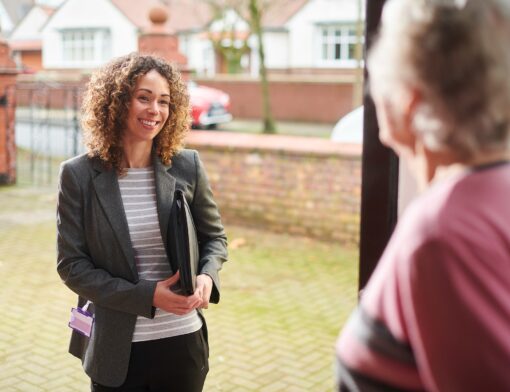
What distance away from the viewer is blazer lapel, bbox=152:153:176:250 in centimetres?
275

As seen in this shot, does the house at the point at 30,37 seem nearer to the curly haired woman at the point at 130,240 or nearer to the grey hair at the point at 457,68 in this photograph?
the curly haired woman at the point at 130,240

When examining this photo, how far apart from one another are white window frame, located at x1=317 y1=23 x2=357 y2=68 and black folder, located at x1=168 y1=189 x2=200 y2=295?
40.9 meters

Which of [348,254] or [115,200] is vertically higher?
[115,200]

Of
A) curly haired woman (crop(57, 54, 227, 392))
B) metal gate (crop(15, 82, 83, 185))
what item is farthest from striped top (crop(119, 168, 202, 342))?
metal gate (crop(15, 82, 83, 185))

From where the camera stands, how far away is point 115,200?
271cm

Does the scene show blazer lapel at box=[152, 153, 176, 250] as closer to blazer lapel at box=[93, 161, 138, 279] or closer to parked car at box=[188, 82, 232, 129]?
blazer lapel at box=[93, 161, 138, 279]

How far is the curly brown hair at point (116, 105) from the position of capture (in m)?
2.78

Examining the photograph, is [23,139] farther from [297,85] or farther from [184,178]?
[184,178]

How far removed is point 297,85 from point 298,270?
2273 centimetres

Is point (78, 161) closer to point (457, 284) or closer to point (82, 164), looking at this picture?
point (82, 164)

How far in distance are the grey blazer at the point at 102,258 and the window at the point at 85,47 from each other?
4801cm

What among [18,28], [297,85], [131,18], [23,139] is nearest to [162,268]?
[23,139]

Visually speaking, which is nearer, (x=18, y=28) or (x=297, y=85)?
(x=297, y=85)

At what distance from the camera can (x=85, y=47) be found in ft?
166
